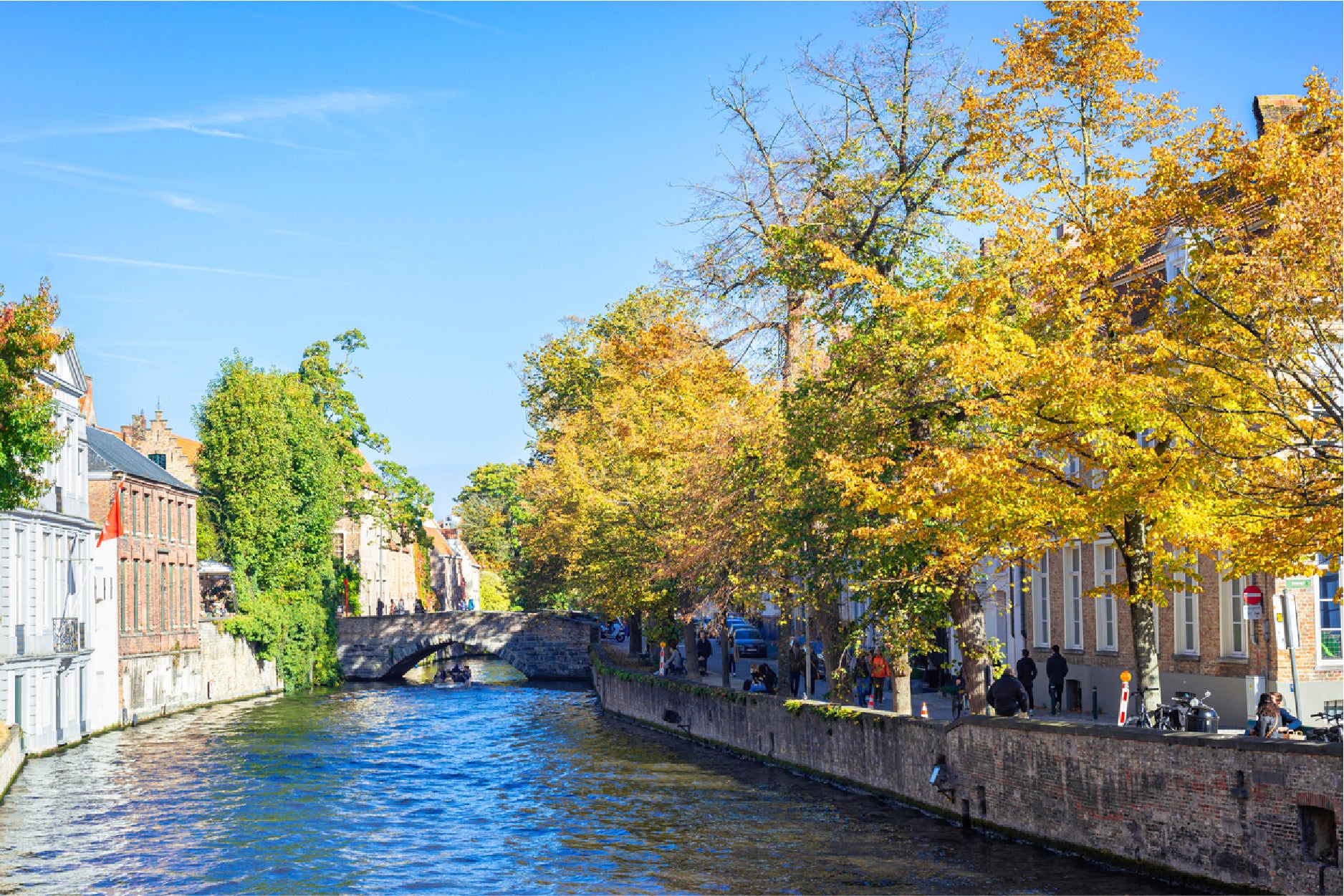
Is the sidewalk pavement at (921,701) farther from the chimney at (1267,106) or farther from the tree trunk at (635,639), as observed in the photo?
the chimney at (1267,106)

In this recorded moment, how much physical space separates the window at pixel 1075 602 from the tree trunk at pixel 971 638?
25.1ft

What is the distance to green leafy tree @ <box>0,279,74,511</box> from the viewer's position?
2603 cm

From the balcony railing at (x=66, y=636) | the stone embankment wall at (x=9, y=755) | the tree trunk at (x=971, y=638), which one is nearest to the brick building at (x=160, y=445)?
the balcony railing at (x=66, y=636)

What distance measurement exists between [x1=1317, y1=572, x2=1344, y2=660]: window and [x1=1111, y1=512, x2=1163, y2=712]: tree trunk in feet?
25.9

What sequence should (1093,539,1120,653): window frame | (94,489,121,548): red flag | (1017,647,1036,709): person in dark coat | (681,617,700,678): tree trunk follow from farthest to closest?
(681,617,700,678): tree trunk → (94,489,121,548): red flag → (1093,539,1120,653): window frame → (1017,647,1036,709): person in dark coat

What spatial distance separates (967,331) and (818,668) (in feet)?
84.6

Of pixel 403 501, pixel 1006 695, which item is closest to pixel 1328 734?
pixel 1006 695

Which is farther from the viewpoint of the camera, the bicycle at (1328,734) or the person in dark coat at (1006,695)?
the person in dark coat at (1006,695)

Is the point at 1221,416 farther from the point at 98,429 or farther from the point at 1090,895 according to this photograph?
the point at 98,429

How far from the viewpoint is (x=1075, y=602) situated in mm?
34000

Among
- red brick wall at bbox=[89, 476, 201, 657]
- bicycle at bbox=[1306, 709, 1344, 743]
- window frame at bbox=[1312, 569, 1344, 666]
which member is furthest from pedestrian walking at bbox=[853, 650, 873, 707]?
red brick wall at bbox=[89, 476, 201, 657]

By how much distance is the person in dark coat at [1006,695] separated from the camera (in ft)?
79.8

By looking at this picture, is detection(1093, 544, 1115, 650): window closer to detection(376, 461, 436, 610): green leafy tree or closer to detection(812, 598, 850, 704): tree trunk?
detection(812, 598, 850, 704): tree trunk

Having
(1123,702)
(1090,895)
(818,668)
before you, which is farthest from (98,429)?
(1090,895)
